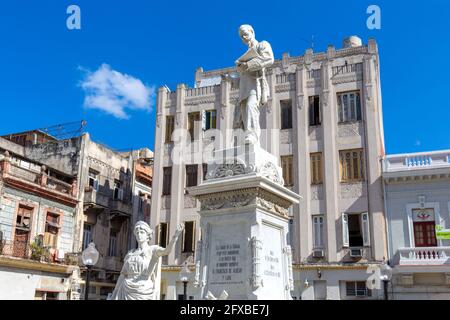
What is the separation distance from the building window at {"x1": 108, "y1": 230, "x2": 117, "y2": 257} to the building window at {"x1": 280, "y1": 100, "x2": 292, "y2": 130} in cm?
1433

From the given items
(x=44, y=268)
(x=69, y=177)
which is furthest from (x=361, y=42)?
(x=44, y=268)

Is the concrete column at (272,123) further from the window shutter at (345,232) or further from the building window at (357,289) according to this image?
the building window at (357,289)

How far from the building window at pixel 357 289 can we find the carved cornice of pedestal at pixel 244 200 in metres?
17.8

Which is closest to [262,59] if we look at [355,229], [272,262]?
[272,262]

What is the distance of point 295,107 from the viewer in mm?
29188

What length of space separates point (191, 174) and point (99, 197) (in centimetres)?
726

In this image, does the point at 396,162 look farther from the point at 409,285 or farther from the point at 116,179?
the point at 116,179

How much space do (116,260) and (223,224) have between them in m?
27.3

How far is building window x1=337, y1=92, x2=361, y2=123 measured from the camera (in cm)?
2789

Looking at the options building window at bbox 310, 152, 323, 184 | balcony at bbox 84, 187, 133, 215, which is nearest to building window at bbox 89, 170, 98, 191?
balcony at bbox 84, 187, 133, 215

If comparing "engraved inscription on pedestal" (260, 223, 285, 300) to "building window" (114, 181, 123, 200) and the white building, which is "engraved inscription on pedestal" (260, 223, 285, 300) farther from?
"building window" (114, 181, 123, 200)

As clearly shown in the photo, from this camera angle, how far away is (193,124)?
31203 millimetres

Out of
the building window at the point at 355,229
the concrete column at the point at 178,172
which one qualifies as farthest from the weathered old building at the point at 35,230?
the building window at the point at 355,229

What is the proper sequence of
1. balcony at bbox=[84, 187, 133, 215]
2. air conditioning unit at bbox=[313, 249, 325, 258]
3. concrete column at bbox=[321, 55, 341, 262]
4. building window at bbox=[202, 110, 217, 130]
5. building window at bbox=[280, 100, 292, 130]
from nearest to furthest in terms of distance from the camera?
air conditioning unit at bbox=[313, 249, 325, 258] → concrete column at bbox=[321, 55, 341, 262] → building window at bbox=[280, 100, 292, 130] → building window at bbox=[202, 110, 217, 130] → balcony at bbox=[84, 187, 133, 215]
